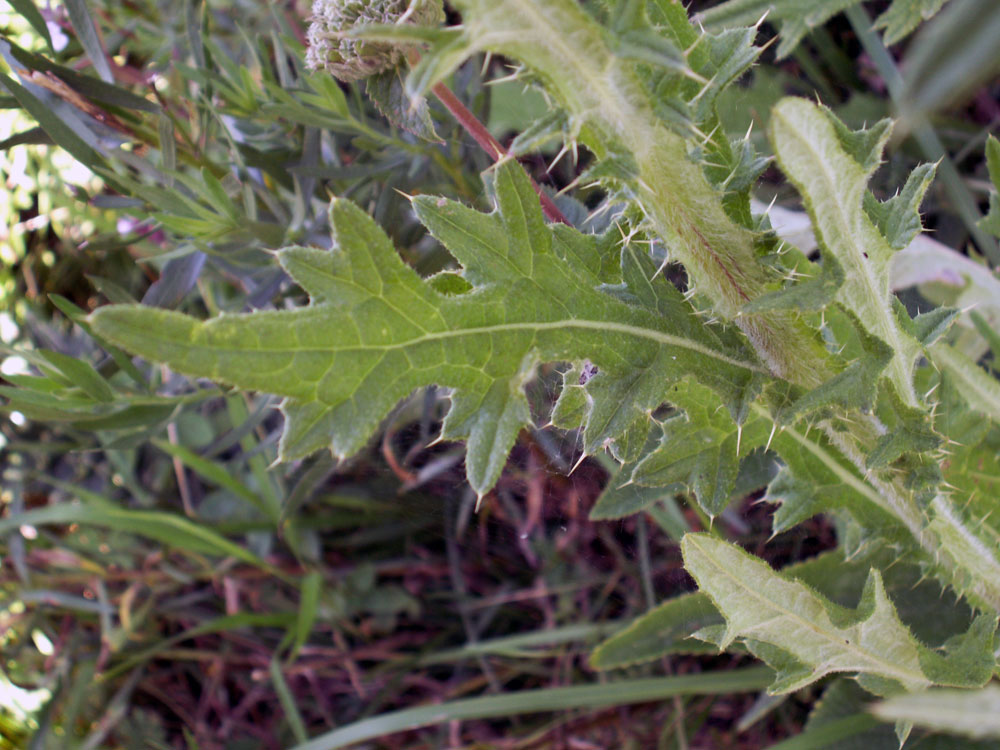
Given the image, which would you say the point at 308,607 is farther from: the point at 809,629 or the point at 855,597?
the point at 809,629

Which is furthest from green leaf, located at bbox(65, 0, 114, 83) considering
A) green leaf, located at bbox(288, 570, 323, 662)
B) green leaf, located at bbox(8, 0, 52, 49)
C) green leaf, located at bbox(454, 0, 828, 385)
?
green leaf, located at bbox(288, 570, 323, 662)

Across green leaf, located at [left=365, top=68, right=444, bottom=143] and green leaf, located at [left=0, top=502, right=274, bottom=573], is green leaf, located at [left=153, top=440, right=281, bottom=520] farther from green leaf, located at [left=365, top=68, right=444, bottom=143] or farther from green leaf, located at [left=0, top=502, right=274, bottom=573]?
green leaf, located at [left=365, top=68, right=444, bottom=143]

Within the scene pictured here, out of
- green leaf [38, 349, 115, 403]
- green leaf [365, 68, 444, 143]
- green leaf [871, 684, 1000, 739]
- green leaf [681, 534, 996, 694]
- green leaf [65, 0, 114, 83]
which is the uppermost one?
green leaf [65, 0, 114, 83]

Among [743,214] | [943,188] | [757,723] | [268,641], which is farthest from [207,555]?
[943,188]

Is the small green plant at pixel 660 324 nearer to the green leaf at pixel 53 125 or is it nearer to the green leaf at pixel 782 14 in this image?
the green leaf at pixel 53 125

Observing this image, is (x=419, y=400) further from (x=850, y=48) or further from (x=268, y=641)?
(x=850, y=48)

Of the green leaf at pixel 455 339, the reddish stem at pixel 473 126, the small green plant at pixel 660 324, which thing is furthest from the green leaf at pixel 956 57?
the reddish stem at pixel 473 126
